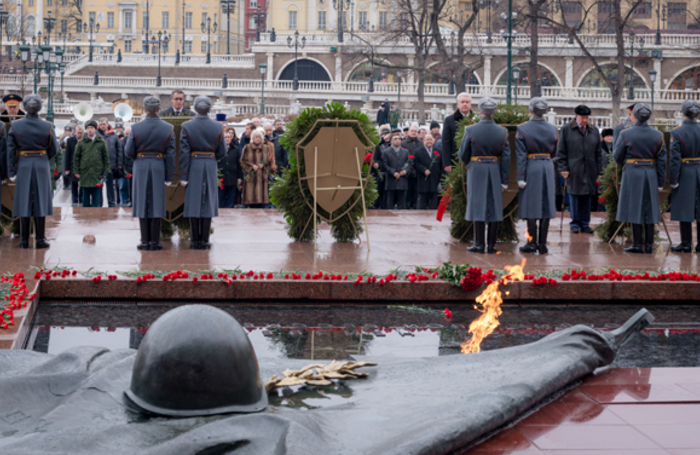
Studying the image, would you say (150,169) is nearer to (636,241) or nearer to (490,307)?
(490,307)

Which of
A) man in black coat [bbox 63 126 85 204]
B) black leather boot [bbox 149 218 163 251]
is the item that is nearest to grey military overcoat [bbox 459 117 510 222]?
black leather boot [bbox 149 218 163 251]

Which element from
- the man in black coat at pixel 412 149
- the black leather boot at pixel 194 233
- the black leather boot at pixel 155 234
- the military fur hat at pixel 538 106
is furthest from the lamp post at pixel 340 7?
the black leather boot at pixel 155 234

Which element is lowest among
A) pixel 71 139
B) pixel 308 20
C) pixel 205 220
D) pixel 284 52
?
pixel 205 220

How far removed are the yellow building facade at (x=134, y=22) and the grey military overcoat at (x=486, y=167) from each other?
7762 cm

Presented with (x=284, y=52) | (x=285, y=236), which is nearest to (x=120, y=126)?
(x=285, y=236)

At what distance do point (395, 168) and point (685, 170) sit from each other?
5230 millimetres

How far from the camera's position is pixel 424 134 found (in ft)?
50.1

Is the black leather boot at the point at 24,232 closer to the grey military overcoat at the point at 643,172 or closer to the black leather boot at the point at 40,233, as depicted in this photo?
the black leather boot at the point at 40,233

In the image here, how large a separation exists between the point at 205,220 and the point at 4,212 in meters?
2.33

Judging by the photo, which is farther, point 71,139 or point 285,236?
point 71,139

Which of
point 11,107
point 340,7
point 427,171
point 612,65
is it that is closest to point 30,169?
point 11,107

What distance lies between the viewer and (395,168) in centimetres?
1398

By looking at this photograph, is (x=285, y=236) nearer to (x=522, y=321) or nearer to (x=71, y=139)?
(x=522, y=321)

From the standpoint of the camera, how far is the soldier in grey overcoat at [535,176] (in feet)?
30.9
